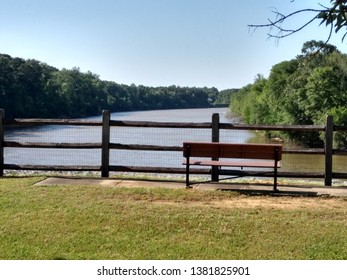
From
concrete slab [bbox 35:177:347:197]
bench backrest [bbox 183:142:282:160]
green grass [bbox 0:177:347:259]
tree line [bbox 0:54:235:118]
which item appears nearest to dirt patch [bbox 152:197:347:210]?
green grass [bbox 0:177:347:259]

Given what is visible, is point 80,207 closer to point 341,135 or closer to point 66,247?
point 66,247

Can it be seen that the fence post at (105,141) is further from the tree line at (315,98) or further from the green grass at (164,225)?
the tree line at (315,98)

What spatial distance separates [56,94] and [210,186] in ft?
343

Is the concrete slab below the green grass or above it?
above

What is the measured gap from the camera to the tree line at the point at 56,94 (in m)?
90.4

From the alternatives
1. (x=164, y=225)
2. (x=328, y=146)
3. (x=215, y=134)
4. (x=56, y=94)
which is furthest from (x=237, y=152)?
(x=56, y=94)

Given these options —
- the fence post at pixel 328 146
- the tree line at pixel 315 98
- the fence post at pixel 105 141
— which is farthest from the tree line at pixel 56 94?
the fence post at pixel 328 146

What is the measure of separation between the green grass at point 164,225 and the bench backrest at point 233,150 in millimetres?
758

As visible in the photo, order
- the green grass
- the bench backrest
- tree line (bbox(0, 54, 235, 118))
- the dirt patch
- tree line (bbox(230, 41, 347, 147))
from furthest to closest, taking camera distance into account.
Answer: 1. tree line (bbox(0, 54, 235, 118))
2. tree line (bbox(230, 41, 347, 147))
3. the bench backrest
4. the dirt patch
5. the green grass

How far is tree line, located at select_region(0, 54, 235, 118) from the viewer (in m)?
90.4

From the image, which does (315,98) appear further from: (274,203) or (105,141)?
(274,203)

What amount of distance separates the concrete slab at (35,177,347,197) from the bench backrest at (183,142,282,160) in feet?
1.91

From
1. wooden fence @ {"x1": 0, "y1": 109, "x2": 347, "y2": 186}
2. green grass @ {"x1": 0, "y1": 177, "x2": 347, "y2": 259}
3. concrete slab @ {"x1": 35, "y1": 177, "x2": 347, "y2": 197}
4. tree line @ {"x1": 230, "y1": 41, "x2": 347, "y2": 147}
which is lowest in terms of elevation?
green grass @ {"x1": 0, "y1": 177, "x2": 347, "y2": 259}

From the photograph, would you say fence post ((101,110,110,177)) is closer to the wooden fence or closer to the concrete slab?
the wooden fence
